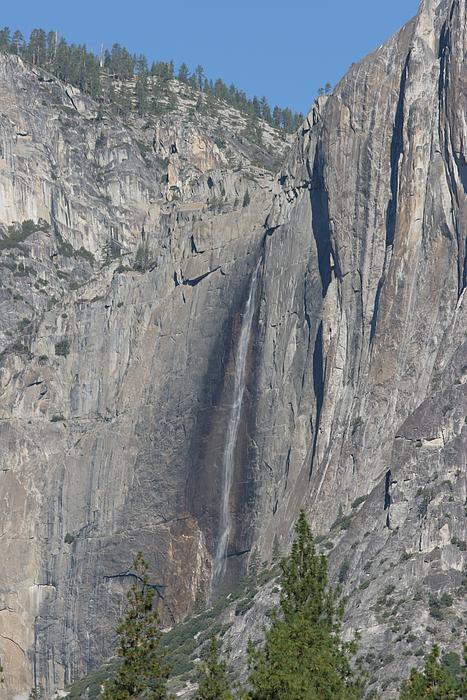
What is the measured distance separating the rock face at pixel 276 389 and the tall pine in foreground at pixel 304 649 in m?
18.1

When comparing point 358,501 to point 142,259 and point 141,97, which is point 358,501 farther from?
point 141,97

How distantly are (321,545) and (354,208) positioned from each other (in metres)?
22.2

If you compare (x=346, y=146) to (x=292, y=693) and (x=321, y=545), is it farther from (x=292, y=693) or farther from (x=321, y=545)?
(x=292, y=693)

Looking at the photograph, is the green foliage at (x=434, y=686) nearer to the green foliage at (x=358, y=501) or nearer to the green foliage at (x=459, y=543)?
the green foliage at (x=459, y=543)

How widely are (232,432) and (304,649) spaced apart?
5991 cm

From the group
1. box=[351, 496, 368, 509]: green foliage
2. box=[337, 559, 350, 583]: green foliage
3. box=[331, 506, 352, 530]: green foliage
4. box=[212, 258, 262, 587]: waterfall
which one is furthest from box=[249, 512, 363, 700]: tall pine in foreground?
box=[212, 258, 262, 587]: waterfall

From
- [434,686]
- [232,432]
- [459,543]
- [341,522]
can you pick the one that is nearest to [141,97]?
[232,432]

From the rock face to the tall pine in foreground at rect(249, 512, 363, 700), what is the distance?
712 inches

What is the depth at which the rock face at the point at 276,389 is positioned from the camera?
4038 inches

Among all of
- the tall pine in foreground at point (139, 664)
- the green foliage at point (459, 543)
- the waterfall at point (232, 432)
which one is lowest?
the tall pine in foreground at point (139, 664)

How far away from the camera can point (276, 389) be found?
406 feet

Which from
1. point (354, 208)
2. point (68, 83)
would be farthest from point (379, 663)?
point (68, 83)

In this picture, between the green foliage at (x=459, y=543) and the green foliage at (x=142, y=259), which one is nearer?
the green foliage at (x=459, y=543)

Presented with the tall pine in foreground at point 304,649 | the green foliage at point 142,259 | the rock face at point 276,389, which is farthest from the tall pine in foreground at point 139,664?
the green foliage at point 142,259
